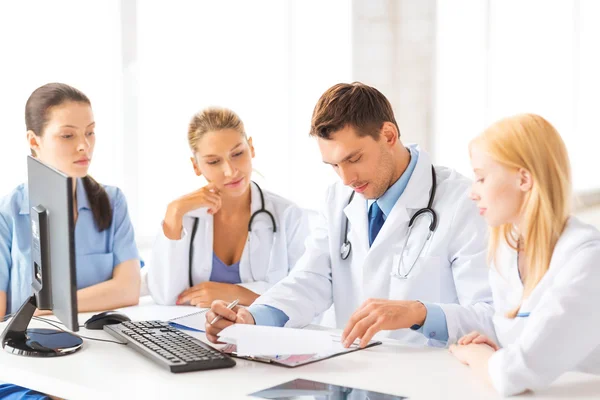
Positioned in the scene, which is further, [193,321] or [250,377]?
[193,321]

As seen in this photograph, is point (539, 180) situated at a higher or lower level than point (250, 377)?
higher

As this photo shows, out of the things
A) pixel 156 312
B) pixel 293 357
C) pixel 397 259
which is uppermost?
pixel 397 259

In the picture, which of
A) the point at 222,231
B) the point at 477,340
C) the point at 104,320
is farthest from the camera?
the point at 222,231

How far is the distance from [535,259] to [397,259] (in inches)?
26.1

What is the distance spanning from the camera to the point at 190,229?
2.71 metres

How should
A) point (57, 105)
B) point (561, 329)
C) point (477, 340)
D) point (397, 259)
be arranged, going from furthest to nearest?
1. point (57, 105)
2. point (397, 259)
3. point (477, 340)
4. point (561, 329)

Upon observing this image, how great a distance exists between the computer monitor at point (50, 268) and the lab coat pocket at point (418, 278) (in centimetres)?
82

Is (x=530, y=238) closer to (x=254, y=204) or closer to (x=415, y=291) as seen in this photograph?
(x=415, y=291)

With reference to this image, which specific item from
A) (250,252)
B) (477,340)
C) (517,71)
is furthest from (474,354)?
(517,71)

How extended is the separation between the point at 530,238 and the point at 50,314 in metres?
1.37

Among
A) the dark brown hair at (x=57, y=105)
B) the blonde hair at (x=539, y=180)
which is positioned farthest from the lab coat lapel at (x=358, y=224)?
the dark brown hair at (x=57, y=105)

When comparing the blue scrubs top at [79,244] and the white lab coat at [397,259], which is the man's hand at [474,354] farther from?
the blue scrubs top at [79,244]

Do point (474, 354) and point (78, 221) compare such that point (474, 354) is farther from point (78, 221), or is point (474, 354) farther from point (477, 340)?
point (78, 221)

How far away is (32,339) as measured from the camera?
1.88m
